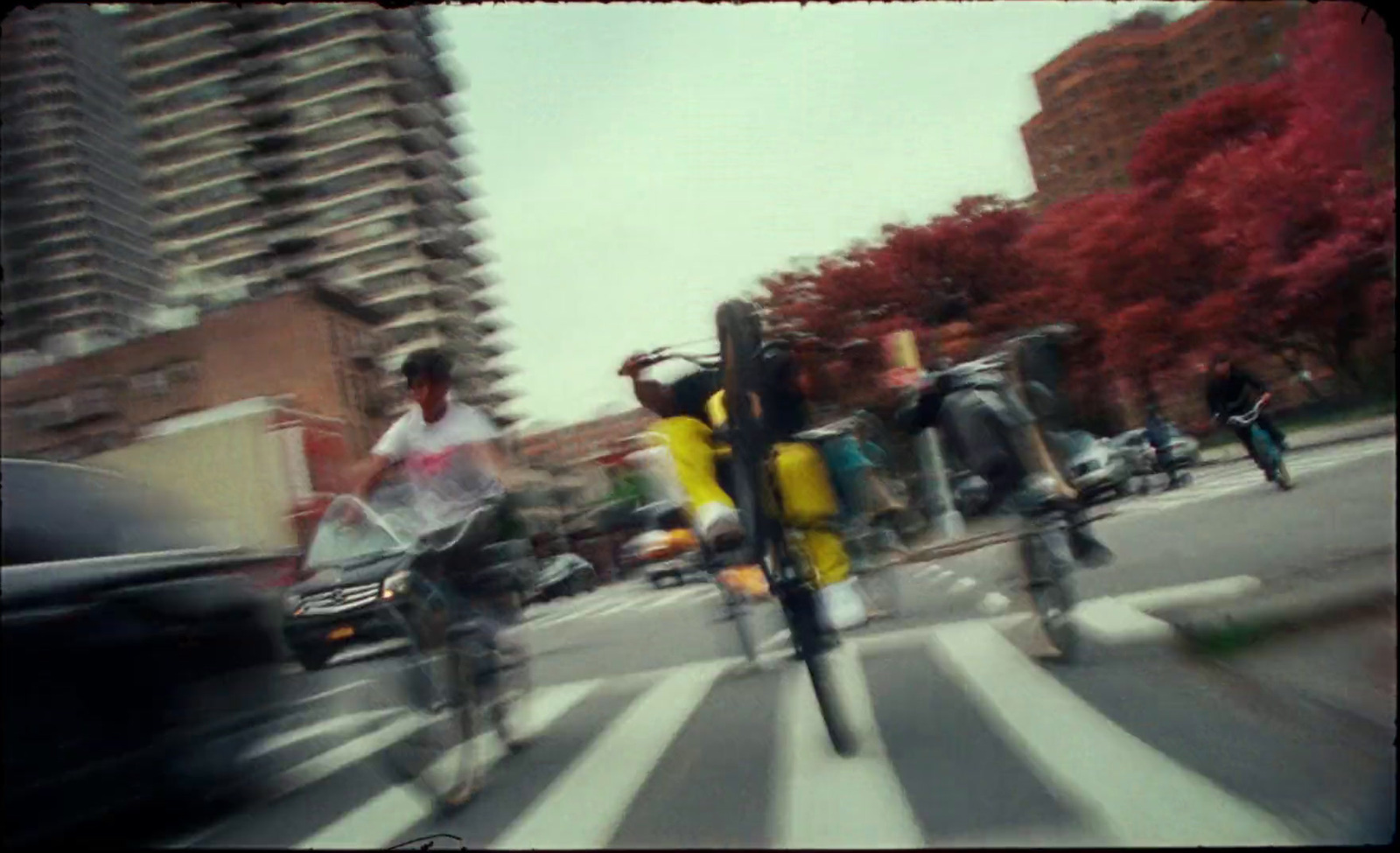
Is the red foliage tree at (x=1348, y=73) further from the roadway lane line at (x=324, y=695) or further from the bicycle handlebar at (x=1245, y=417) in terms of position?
the roadway lane line at (x=324, y=695)

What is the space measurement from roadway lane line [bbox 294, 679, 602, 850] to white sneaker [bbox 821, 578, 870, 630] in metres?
0.72

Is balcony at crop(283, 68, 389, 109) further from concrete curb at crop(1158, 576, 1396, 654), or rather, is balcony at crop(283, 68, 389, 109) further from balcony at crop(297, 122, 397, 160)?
concrete curb at crop(1158, 576, 1396, 654)

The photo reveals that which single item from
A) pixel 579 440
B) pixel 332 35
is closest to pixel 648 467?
pixel 579 440

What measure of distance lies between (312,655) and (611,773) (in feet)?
2.80

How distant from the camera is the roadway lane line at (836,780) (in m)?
2.23

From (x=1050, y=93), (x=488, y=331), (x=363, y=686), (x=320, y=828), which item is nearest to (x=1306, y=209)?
(x=1050, y=93)

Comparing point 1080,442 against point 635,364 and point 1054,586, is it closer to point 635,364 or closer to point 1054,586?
point 1054,586

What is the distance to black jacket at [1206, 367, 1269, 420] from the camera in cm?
261

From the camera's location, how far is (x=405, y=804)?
2.53 m

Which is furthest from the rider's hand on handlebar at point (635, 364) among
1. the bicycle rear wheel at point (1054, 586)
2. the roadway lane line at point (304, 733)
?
the bicycle rear wheel at point (1054, 586)

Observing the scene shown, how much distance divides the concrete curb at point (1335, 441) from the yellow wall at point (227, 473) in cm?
245

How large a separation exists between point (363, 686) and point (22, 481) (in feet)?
3.14

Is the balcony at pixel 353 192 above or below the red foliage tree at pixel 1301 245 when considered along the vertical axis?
above

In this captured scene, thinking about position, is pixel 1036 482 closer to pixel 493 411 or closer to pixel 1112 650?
pixel 1112 650
